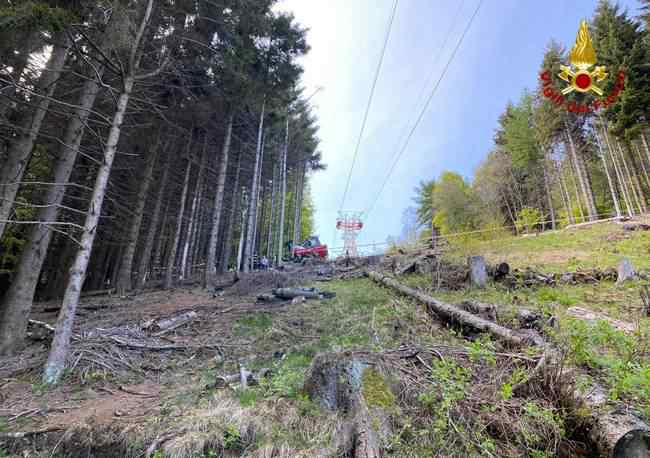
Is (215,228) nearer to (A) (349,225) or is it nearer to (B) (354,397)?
(B) (354,397)

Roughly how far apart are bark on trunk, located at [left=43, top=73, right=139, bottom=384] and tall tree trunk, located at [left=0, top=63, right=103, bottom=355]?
0.38 meters

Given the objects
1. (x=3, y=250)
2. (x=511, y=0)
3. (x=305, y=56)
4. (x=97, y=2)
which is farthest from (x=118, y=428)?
(x=3, y=250)

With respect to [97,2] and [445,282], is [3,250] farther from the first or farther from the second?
[445,282]

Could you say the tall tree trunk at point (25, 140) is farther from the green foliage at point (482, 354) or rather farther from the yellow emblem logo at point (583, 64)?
the yellow emblem logo at point (583, 64)

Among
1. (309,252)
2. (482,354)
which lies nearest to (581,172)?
(309,252)

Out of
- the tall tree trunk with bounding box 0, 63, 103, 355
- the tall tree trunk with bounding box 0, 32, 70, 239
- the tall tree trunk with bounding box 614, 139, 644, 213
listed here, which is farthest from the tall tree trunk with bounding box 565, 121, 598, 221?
the tall tree trunk with bounding box 0, 32, 70, 239

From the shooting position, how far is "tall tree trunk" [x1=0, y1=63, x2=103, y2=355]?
3.96 metres

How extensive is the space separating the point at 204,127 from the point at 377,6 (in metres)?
8.13

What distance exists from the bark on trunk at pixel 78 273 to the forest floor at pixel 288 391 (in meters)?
0.16

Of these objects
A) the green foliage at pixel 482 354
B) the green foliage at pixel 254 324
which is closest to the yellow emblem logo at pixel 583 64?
the green foliage at pixel 482 354

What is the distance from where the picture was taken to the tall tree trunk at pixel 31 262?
3963 mm

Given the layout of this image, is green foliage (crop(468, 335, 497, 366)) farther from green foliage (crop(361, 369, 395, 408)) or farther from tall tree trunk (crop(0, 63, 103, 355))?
tall tree trunk (crop(0, 63, 103, 355))

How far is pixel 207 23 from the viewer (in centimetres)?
771

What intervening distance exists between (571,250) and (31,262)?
48.5ft
